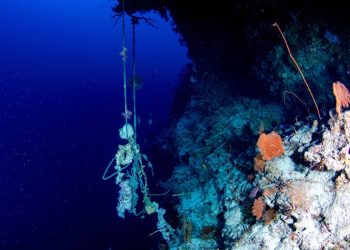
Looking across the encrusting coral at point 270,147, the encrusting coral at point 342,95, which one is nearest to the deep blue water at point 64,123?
the encrusting coral at point 270,147

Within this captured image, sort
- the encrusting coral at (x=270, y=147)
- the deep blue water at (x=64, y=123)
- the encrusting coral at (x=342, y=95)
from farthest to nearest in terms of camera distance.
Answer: the deep blue water at (x=64, y=123) < the encrusting coral at (x=270, y=147) < the encrusting coral at (x=342, y=95)

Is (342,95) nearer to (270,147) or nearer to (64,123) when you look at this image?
(270,147)

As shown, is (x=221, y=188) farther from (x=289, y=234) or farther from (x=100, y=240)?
(x=100, y=240)

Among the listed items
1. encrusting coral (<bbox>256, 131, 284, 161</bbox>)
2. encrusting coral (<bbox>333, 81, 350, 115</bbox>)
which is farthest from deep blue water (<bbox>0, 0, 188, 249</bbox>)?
encrusting coral (<bbox>333, 81, 350, 115</bbox>)

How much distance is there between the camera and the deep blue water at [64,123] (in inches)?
440

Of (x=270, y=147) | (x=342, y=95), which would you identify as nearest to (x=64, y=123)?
(x=270, y=147)

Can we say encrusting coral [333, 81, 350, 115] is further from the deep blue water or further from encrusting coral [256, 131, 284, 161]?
the deep blue water

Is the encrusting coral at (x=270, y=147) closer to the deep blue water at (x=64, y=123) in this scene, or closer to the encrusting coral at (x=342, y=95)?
the encrusting coral at (x=342, y=95)

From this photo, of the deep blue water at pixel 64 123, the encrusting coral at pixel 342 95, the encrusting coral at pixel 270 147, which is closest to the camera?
the encrusting coral at pixel 342 95

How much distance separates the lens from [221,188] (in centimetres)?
402

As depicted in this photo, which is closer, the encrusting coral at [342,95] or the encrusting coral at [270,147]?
the encrusting coral at [342,95]

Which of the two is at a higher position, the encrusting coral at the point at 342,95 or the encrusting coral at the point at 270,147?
the encrusting coral at the point at 342,95

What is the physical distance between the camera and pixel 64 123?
40156 millimetres

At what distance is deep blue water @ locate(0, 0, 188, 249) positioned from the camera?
1119 cm
